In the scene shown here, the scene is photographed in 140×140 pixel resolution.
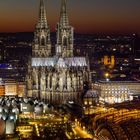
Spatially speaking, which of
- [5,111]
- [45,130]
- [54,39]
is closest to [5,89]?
[54,39]

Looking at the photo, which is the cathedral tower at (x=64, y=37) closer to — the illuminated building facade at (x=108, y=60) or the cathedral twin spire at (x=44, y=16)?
the cathedral twin spire at (x=44, y=16)

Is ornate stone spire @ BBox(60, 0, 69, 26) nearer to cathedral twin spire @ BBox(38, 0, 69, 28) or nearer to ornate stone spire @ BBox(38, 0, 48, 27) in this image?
cathedral twin spire @ BBox(38, 0, 69, 28)

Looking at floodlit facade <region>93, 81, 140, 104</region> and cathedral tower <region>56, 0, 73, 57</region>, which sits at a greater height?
cathedral tower <region>56, 0, 73, 57</region>

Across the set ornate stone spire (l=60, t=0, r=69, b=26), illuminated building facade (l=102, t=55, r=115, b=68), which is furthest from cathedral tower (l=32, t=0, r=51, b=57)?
illuminated building facade (l=102, t=55, r=115, b=68)

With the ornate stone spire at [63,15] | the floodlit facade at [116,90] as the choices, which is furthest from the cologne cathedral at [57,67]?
the floodlit facade at [116,90]

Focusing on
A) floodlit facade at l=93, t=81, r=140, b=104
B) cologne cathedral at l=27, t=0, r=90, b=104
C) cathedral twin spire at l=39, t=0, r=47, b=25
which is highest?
cathedral twin spire at l=39, t=0, r=47, b=25

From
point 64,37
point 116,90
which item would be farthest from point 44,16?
point 116,90

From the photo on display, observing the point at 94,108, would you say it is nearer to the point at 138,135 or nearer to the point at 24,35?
the point at 138,135
